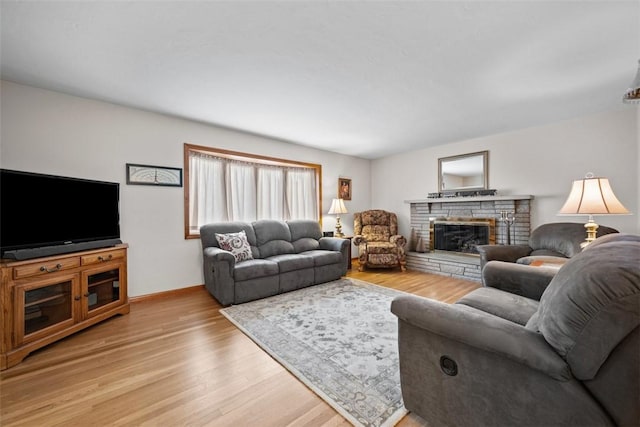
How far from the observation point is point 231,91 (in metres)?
2.67

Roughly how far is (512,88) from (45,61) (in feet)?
14.1

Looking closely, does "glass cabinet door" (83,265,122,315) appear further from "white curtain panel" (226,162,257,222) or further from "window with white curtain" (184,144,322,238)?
"white curtain panel" (226,162,257,222)

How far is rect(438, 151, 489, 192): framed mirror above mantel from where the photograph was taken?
14.2ft

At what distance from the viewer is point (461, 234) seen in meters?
4.66

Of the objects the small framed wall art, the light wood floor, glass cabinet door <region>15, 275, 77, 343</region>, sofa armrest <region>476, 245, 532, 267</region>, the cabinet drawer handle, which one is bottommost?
the light wood floor

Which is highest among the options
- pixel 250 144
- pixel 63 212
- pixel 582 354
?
pixel 250 144

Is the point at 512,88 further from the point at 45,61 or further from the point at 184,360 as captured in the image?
the point at 45,61

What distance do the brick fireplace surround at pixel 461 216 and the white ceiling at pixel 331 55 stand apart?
137 centimetres

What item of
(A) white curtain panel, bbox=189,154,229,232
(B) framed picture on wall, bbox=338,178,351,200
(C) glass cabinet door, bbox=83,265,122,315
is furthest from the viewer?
(B) framed picture on wall, bbox=338,178,351,200

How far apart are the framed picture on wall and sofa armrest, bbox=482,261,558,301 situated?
362 cm

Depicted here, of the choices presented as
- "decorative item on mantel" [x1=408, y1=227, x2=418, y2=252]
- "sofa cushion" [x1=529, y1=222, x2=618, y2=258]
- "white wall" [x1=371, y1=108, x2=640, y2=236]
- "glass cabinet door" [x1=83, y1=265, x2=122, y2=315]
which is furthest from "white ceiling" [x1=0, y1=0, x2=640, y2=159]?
"decorative item on mantel" [x1=408, y1=227, x2=418, y2=252]

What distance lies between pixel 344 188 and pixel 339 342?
382cm

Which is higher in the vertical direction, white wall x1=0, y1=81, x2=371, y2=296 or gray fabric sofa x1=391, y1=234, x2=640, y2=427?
white wall x1=0, y1=81, x2=371, y2=296

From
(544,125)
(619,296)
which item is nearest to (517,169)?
(544,125)
